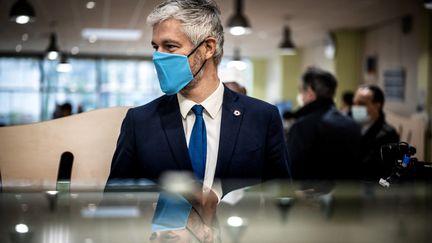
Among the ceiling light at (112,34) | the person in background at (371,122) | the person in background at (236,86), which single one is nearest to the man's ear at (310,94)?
the person in background at (371,122)

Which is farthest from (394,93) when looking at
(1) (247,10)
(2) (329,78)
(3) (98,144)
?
(3) (98,144)

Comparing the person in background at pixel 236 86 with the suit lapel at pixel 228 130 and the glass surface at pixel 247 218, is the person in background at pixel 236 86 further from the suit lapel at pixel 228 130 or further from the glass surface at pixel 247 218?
the glass surface at pixel 247 218

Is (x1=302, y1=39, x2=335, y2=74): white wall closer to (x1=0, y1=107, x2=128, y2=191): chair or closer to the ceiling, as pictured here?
the ceiling

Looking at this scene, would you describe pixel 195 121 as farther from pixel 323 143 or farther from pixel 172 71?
pixel 323 143

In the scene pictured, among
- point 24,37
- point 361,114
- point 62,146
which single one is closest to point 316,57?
point 24,37

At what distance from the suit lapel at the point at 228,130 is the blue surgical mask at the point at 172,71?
6.4 inches

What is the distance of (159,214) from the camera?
784 millimetres

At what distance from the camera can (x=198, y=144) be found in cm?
182

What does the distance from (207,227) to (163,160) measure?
1025mm

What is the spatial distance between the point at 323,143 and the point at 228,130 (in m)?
1.97

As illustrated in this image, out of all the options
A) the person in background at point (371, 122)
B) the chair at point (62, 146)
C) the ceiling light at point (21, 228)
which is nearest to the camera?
the ceiling light at point (21, 228)

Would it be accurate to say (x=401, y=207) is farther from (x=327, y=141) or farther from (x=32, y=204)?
(x=327, y=141)

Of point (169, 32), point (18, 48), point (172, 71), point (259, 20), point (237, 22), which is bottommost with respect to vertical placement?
point (172, 71)

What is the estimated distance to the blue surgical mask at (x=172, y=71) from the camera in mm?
1786
